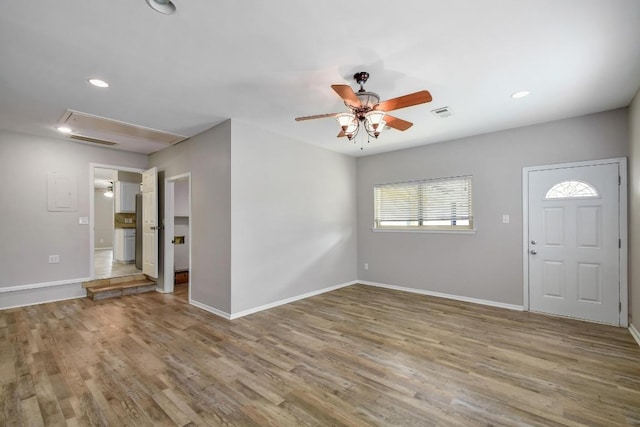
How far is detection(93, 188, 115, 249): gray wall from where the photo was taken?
11.2 metres

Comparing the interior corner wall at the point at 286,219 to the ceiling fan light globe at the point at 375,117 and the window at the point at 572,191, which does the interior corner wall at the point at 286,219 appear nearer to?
the ceiling fan light globe at the point at 375,117

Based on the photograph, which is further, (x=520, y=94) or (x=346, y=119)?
(x=520, y=94)

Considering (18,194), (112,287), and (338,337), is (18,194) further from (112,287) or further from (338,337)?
(338,337)

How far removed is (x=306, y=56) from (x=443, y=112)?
2.10 meters

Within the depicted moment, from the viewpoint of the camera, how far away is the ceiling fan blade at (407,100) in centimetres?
Result: 233

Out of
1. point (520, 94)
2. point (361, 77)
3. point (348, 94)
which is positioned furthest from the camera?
point (520, 94)

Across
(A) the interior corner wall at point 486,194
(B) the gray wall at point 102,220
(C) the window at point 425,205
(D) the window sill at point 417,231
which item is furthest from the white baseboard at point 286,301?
(B) the gray wall at point 102,220

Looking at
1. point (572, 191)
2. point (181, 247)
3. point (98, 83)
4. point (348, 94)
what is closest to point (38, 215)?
point (181, 247)

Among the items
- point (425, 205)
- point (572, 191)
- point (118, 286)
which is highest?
point (572, 191)

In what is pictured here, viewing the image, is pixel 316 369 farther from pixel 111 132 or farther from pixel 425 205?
pixel 111 132

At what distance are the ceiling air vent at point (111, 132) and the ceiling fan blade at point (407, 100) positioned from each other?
3.57 meters

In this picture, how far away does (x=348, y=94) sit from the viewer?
2.38 m

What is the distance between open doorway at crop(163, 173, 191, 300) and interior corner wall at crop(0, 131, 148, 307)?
1301 millimetres

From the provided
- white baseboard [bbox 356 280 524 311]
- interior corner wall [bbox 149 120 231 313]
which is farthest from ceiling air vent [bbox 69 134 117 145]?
white baseboard [bbox 356 280 524 311]
